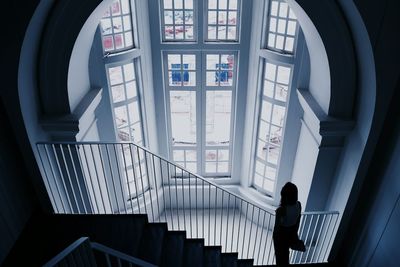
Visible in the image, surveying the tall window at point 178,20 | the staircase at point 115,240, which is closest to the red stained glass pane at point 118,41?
the tall window at point 178,20

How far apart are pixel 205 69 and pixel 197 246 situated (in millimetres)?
4222

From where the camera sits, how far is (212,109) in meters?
8.54

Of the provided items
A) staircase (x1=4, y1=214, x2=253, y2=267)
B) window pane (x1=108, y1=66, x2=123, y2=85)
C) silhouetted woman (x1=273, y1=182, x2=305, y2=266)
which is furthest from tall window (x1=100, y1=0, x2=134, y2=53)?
silhouetted woman (x1=273, y1=182, x2=305, y2=266)

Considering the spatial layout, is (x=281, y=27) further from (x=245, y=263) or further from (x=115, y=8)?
(x=245, y=263)

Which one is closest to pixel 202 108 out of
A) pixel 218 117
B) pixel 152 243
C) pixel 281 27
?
pixel 218 117

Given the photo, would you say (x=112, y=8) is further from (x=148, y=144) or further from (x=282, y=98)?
(x=282, y=98)

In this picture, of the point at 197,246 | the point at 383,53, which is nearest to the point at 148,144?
the point at 197,246

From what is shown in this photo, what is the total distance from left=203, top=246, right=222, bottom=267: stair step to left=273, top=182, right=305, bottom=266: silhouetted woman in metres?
0.95

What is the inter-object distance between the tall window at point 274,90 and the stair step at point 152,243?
3.51m

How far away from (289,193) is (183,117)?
5.05 m

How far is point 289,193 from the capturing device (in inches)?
151

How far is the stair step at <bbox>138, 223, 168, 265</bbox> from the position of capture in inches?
176

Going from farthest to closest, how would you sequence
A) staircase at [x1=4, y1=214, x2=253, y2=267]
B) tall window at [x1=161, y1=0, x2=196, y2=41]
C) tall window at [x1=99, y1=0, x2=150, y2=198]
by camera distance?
tall window at [x1=161, y1=0, x2=196, y2=41], tall window at [x1=99, y1=0, x2=150, y2=198], staircase at [x1=4, y1=214, x2=253, y2=267]

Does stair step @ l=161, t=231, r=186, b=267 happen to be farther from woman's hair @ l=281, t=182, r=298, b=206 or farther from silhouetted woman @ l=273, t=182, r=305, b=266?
woman's hair @ l=281, t=182, r=298, b=206
